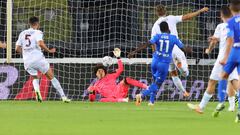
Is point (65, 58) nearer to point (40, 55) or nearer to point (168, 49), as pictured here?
point (40, 55)

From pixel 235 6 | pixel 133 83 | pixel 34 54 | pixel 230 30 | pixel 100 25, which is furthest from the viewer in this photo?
pixel 100 25

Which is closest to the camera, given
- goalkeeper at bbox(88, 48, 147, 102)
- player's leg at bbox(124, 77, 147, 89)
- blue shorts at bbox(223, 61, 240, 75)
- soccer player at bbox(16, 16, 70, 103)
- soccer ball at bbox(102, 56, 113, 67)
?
blue shorts at bbox(223, 61, 240, 75)

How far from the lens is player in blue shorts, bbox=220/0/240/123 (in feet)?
33.7

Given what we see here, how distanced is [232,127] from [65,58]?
1202 cm

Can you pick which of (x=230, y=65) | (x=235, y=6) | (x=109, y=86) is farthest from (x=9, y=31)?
(x=235, y=6)

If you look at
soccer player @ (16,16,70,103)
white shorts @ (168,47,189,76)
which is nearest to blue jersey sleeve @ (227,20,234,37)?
white shorts @ (168,47,189,76)

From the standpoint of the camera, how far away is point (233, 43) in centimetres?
1055

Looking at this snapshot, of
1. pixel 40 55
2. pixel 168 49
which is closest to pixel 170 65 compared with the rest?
pixel 168 49

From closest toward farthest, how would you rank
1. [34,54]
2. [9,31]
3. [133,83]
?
[34,54]
[133,83]
[9,31]

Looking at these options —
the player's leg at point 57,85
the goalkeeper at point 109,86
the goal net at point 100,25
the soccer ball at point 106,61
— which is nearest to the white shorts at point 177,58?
the goalkeeper at point 109,86

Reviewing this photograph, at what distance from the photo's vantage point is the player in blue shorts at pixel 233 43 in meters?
10.3

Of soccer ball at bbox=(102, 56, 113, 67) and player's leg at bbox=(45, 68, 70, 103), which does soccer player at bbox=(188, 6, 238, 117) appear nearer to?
player's leg at bbox=(45, 68, 70, 103)

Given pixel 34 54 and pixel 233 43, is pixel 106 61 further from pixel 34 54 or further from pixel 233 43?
pixel 233 43

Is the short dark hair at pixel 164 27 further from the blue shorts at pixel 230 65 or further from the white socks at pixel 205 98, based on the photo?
the blue shorts at pixel 230 65
